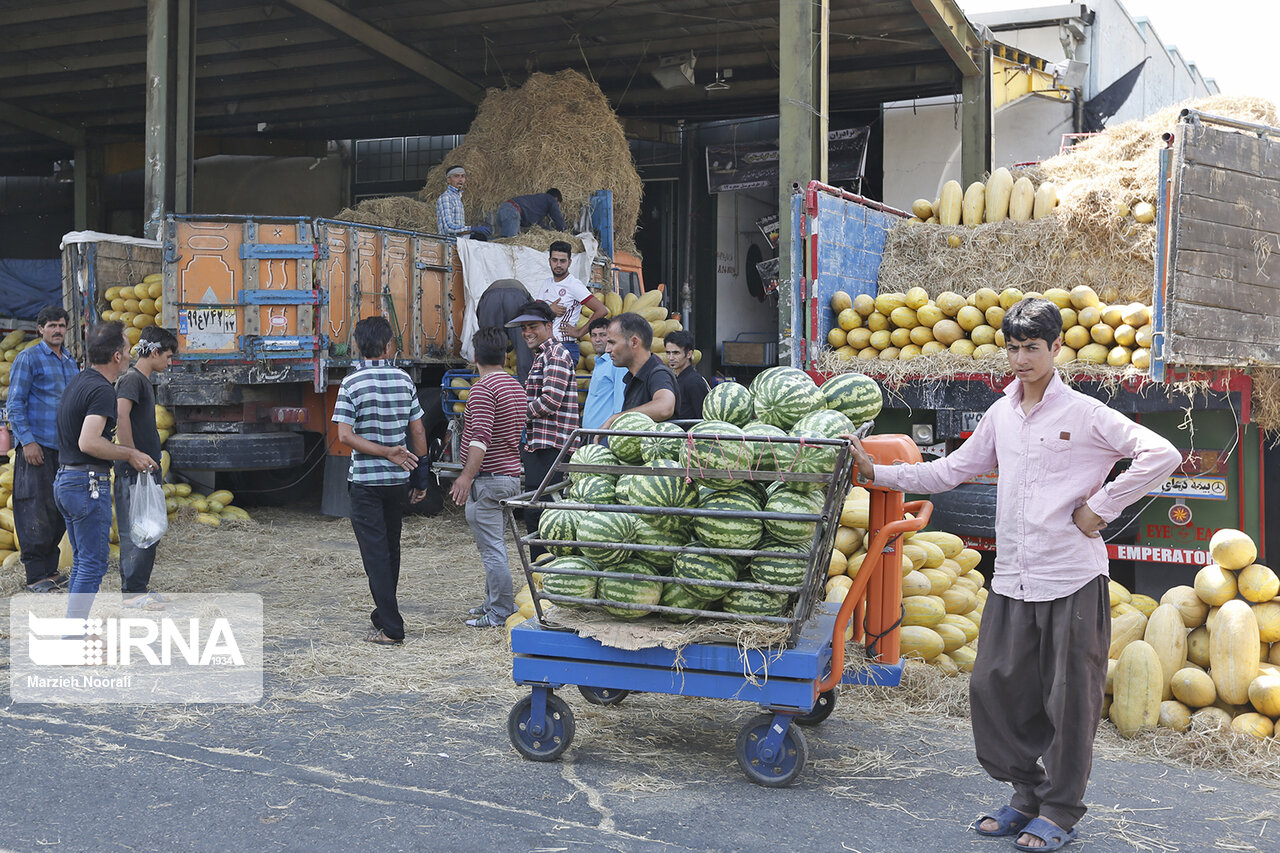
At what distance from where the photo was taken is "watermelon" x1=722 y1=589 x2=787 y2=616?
394cm

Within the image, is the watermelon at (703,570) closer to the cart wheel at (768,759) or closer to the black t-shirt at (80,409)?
the cart wheel at (768,759)

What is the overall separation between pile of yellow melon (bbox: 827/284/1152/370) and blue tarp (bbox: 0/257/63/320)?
14473 mm

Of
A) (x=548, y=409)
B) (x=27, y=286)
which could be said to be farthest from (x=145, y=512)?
(x=27, y=286)

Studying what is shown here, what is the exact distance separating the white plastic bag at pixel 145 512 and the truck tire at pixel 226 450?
3788 mm

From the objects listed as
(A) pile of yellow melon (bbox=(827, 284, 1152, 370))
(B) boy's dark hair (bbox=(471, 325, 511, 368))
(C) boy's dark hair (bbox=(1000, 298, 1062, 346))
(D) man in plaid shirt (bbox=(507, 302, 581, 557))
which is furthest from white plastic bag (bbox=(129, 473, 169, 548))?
(C) boy's dark hair (bbox=(1000, 298, 1062, 346))

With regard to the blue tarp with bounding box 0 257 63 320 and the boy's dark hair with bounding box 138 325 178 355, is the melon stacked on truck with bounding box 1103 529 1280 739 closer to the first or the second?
the boy's dark hair with bounding box 138 325 178 355

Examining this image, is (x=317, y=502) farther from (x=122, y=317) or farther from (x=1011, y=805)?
(x=1011, y=805)

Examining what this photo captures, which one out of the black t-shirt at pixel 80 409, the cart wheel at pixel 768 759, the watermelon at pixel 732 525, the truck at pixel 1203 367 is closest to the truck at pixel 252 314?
the black t-shirt at pixel 80 409

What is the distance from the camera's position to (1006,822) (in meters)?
3.55

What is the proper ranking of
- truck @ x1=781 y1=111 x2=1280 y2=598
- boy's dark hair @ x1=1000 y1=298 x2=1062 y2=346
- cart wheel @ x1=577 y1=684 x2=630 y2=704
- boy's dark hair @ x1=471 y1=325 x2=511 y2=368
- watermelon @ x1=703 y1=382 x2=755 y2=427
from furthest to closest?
boy's dark hair @ x1=471 y1=325 x2=511 y2=368 < truck @ x1=781 y1=111 x2=1280 y2=598 < cart wheel @ x1=577 y1=684 x2=630 y2=704 < watermelon @ x1=703 y1=382 x2=755 y2=427 < boy's dark hair @ x1=1000 y1=298 x2=1062 y2=346

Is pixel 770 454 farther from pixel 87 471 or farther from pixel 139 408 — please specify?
pixel 139 408

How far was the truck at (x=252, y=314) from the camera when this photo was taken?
986cm

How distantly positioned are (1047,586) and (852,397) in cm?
130

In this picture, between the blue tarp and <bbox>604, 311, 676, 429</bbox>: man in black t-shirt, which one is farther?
the blue tarp
